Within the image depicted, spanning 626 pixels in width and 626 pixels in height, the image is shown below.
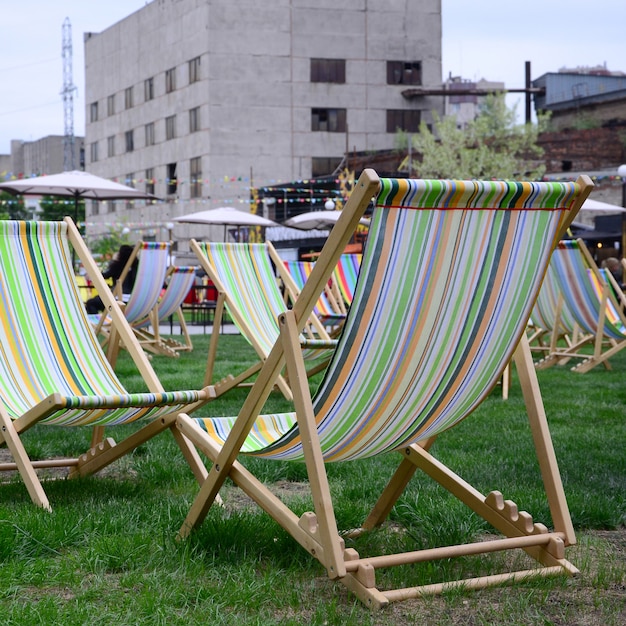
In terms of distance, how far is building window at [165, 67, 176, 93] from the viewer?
46.2m

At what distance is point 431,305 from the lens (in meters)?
2.24

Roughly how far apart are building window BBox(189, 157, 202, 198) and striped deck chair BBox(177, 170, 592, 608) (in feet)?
139

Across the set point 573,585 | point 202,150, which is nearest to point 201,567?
point 573,585

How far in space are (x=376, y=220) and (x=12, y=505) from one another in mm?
1719

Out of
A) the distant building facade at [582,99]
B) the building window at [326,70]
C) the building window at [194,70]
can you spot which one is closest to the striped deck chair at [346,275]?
the distant building facade at [582,99]

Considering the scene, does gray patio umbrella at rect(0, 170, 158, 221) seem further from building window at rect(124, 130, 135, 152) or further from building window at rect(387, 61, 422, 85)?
building window at rect(124, 130, 135, 152)

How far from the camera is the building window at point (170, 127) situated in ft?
152

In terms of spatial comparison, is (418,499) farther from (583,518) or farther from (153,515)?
(153,515)

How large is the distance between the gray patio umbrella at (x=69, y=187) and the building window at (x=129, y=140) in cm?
3677

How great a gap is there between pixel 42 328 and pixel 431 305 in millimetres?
2084

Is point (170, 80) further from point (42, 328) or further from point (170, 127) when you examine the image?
point (42, 328)

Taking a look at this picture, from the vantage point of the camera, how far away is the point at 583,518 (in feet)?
9.95

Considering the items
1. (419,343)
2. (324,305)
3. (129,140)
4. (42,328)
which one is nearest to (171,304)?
(324,305)

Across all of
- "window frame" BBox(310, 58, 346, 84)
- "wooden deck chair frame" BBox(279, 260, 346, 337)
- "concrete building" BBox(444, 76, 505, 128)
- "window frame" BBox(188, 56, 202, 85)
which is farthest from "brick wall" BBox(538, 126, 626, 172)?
"wooden deck chair frame" BBox(279, 260, 346, 337)
